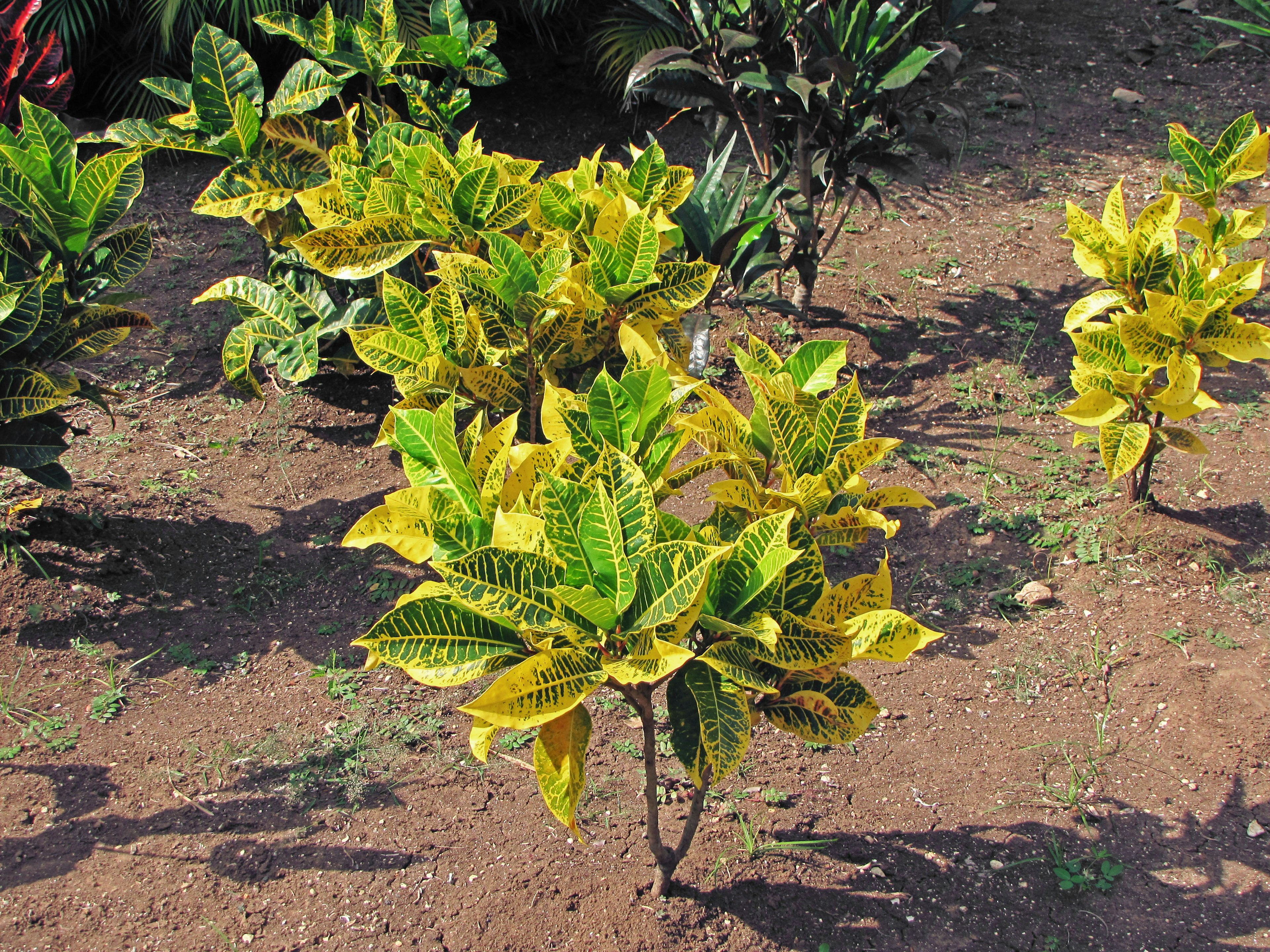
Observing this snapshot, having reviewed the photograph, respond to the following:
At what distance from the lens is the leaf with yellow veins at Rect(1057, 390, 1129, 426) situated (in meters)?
2.88

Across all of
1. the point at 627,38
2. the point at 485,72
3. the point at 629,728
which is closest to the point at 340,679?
the point at 629,728

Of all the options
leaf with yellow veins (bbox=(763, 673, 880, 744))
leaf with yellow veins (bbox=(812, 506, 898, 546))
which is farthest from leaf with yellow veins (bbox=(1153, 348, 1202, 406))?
leaf with yellow veins (bbox=(763, 673, 880, 744))

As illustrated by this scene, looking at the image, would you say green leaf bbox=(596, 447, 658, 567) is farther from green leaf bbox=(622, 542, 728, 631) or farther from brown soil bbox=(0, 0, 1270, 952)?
brown soil bbox=(0, 0, 1270, 952)

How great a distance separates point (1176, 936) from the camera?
6.44ft

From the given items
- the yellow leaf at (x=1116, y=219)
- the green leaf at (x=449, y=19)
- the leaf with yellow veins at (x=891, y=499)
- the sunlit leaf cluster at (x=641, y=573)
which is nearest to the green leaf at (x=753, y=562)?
the sunlit leaf cluster at (x=641, y=573)

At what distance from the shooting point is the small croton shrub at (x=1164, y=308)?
2.73m

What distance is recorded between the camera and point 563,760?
159 centimetres

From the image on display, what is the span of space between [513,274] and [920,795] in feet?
5.18

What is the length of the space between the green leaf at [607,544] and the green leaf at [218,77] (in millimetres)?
2353

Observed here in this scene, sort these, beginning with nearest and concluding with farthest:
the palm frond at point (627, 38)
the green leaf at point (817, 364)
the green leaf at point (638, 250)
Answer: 1. the green leaf at point (817, 364)
2. the green leaf at point (638, 250)
3. the palm frond at point (627, 38)

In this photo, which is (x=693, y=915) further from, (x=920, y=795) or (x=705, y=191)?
(x=705, y=191)

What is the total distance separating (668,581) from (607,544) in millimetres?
110

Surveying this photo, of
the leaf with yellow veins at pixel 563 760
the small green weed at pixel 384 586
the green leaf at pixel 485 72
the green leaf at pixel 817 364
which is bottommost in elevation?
the small green weed at pixel 384 586

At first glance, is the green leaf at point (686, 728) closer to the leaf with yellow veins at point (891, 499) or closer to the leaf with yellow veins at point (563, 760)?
the leaf with yellow veins at point (563, 760)
